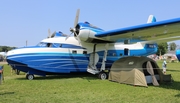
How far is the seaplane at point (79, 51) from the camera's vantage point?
12.2 metres

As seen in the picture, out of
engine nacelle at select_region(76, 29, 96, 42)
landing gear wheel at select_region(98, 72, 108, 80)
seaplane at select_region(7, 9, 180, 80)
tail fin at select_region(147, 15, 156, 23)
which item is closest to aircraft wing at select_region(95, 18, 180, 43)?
seaplane at select_region(7, 9, 180, 80)

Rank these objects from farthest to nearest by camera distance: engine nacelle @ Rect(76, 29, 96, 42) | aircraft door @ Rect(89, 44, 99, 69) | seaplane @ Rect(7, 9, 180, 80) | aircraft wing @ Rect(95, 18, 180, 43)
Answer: aircraft door @ Rect(89, 44, 99, 69) < engine nacelle @ Rect(76, 29, 96, 42) < seaplane @ Rect(7, 9, 180, 80) < aircraft wing @ Rect(95, 18, 180, 43)

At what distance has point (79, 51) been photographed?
45.6ft

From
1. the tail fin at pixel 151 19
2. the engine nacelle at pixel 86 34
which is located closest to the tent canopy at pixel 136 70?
the engine nacelle at pixel 86 34

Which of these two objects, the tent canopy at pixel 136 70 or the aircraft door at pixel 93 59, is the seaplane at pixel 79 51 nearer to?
the aircraft door at pixel 93 59

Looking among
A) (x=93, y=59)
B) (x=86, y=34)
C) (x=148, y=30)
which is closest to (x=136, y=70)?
(x=148, y=30)

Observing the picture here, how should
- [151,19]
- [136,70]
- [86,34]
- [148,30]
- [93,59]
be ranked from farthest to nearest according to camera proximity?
[151,19] → [93,59] → [86,34] → [148,30] → [136,70]

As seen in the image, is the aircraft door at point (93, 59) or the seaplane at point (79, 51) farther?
the aircraft door at point (93, 59)

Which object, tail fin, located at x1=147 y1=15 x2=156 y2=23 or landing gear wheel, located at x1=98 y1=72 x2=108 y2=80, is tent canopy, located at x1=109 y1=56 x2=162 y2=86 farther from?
tail fin, located at x1=147 y1=15 x2=156 y2=23

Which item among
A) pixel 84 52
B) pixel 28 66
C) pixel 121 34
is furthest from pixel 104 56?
pixel 28 66

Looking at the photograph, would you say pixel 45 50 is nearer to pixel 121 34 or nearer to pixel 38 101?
pixel 121 34

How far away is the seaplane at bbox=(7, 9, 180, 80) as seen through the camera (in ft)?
39.9

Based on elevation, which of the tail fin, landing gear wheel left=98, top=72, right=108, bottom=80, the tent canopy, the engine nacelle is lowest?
landing gear wheel left=98, top=72, right=108, bottom=80

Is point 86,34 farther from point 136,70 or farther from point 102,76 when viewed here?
point 136,70
